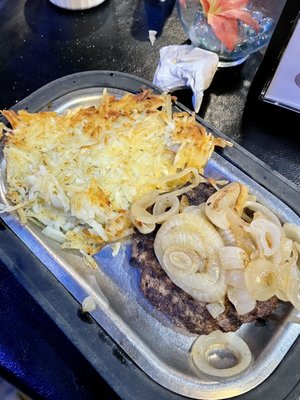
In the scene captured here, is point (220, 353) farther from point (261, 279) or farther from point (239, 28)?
point (239, 28)

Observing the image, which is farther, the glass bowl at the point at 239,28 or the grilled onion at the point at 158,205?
the glass bowl at the point at 239,28

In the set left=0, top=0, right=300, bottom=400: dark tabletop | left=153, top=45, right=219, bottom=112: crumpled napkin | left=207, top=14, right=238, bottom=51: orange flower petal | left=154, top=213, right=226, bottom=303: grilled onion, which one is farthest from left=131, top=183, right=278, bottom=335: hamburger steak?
left=207, top=14, right=238, bottom=51: orange flower petal

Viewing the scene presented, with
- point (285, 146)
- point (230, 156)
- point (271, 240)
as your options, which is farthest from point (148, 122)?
point (285, 146)

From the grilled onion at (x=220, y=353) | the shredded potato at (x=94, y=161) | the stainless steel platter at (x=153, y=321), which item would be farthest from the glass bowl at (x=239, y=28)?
the grilled onion at (x=220, y=353)

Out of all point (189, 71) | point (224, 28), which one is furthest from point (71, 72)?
point (224, 28)

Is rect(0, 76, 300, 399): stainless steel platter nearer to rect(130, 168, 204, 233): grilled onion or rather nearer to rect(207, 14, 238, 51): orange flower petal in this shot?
rect(130, 168, 204, 233): grilled onion

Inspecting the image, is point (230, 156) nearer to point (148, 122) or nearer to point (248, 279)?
point (148, 122)

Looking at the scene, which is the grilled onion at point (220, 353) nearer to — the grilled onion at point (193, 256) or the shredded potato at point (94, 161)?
the grilled onion at point (193, 256)
